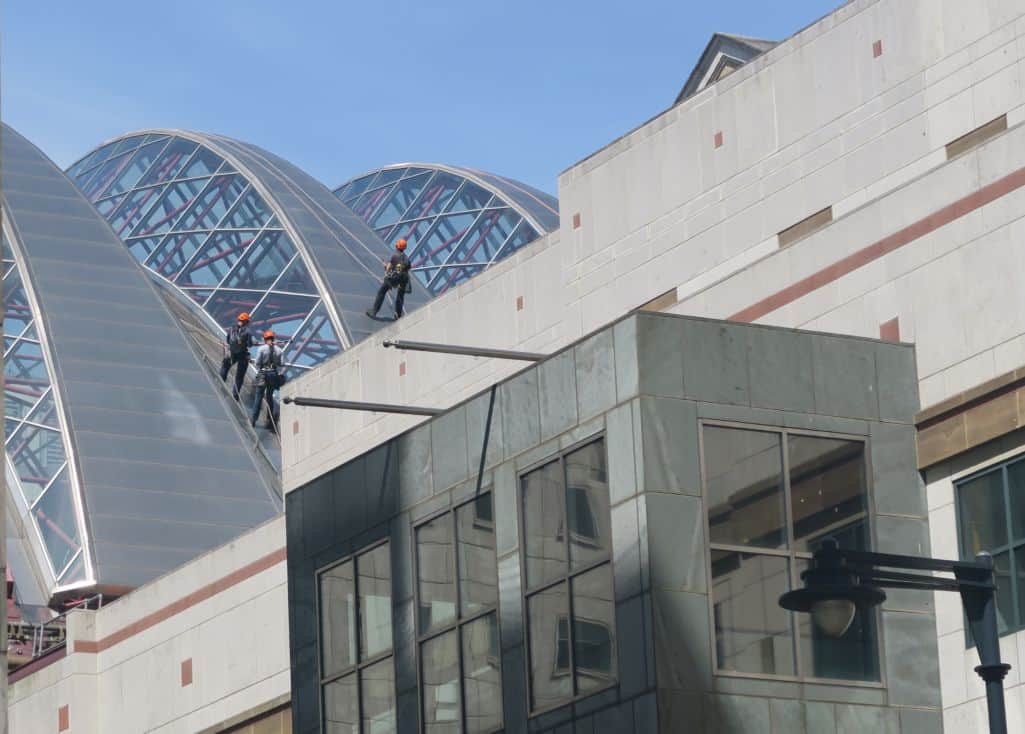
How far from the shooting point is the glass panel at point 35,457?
232 feet

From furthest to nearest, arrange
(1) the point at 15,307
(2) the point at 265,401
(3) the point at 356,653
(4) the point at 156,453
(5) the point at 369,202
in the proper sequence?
(5) the point at 369,202 < (1) the point at 15,307 < (2) the point at 265,401 < (4) the point at 156,453 < (3) the point at 356,653

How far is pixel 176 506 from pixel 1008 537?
4278 centimetres

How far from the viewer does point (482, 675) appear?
29938mm

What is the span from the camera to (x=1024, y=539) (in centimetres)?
2783

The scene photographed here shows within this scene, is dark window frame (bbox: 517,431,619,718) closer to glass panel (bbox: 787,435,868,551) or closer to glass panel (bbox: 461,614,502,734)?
glass panel (bbox: 461,614,502,734)

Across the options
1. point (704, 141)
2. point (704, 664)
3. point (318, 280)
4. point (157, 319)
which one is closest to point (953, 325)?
point (704, 664)

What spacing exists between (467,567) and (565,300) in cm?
1112

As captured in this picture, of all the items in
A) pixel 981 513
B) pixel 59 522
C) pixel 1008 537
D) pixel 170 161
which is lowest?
pixel 1008 537

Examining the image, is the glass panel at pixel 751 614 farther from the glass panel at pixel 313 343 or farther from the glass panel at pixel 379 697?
the glass panel at pixel 313 343

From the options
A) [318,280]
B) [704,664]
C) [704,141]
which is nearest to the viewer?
[704,664]

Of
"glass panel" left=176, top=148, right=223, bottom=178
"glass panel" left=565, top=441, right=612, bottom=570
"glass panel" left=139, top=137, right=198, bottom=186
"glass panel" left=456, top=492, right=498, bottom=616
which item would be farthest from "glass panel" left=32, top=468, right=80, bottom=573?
"glass panel" left=139, top=137, right=198, bottom=186

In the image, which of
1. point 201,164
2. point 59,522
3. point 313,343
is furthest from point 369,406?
Answer: point 201,164

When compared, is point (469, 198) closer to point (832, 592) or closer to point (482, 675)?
point (482, 675)

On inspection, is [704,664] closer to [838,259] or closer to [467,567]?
[467,567]
